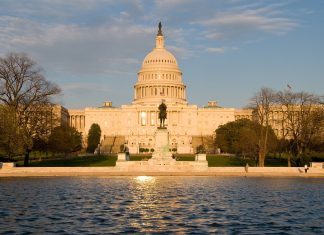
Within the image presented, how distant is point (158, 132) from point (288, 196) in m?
37.7

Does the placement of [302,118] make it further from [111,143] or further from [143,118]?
[143,118]

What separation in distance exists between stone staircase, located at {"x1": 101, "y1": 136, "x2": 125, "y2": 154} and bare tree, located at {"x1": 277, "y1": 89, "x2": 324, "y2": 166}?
228 ft

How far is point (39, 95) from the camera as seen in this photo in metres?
65.1

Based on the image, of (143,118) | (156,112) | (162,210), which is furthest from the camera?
(143,118)

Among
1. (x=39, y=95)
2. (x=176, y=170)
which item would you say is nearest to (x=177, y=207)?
(x=176, y=170)

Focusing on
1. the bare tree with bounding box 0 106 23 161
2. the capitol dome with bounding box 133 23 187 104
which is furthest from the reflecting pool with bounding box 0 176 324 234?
the capitol dome with bounding box 133 23 187 104

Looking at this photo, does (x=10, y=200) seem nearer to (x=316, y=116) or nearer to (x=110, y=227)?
(x=110, y=227)

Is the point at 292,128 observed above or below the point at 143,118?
below

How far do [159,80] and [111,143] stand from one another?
112 feet

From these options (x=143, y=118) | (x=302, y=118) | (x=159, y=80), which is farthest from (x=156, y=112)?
(x=302, y=118)

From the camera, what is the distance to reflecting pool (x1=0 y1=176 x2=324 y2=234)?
22.3 m

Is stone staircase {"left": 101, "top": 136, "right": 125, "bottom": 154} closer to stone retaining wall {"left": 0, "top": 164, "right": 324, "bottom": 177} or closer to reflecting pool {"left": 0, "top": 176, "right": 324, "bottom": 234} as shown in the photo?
stone retaining wall {"left": 0, "top": 164, "right": 324, "bottom": 177}

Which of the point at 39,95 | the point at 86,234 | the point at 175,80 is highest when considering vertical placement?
the point at 175,80

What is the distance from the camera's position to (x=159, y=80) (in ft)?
585
